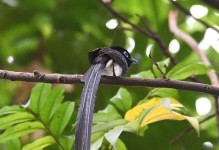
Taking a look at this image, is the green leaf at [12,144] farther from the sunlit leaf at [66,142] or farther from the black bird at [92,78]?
the black bird at [92,78]

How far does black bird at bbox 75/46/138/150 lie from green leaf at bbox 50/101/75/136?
7.4 inches

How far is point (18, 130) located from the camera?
1.48 m

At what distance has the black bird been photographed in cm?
96

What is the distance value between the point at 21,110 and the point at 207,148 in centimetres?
73

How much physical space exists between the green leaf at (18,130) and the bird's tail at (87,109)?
31cm

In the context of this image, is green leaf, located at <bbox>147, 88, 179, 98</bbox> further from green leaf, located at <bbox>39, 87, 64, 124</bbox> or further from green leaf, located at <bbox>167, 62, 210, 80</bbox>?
green leaf, located at <bbox>39, 87, 64, 124</bbox>

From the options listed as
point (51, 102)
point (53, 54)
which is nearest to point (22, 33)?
point (53, 54)

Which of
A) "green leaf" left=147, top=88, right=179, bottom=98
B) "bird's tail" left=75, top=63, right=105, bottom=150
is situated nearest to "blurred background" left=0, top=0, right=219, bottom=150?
"green leaf" left=147, top=88, right=179, bottom=98

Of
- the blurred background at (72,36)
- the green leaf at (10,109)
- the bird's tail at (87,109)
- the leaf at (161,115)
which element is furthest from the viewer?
the blurred background at (72,36)

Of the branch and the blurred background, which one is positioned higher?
the blurred background

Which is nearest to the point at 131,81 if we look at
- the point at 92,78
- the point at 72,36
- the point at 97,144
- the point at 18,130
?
the point at 92,78

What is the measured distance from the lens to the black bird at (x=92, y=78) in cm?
96

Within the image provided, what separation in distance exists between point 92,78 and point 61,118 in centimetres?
35

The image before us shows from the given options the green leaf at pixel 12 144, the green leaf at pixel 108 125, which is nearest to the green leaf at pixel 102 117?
the green leaf at pixel 108 125
